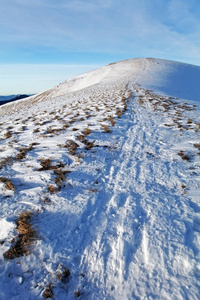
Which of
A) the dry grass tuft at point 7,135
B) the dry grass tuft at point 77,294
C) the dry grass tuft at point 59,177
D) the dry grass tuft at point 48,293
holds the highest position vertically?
the dry grass tuft at point 7,135

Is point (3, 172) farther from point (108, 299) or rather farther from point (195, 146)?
point (195, 146)

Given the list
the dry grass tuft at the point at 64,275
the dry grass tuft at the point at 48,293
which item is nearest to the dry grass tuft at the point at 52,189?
the dry grass tuft at the point at 64,275

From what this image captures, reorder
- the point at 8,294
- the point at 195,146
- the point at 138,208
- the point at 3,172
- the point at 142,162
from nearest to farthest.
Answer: the point at 8,294, the point at 138,208, the point at 3,172, the point at 142,162, the point at 195,146

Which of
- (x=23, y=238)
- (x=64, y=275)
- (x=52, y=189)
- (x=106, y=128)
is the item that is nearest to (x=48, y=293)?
(x=64, y=275)

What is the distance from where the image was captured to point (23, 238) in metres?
2.64

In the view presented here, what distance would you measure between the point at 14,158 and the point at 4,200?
2029mm

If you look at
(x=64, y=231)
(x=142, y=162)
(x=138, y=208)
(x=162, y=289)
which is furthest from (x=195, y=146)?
(x=64, y=231)

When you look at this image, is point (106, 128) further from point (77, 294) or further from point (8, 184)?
point (77, 294)

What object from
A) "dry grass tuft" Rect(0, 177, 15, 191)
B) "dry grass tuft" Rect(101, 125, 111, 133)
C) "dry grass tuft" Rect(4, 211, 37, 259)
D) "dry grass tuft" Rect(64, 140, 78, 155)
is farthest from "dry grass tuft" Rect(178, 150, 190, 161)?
"dry grass tuft" Rect(0, 177, 15, 191)

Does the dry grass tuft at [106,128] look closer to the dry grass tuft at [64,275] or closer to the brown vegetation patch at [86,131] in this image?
the brown vegetation patch at [86,131]

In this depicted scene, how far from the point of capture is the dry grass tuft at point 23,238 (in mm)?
2476

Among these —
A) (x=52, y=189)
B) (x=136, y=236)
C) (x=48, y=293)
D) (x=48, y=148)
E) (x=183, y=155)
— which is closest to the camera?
(x=48, y=293)

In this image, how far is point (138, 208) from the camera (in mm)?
3314

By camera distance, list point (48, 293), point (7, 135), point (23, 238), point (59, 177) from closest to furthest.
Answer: point (48, 293) → point (23, 238) → point (59, 177) → point (7, 135)
